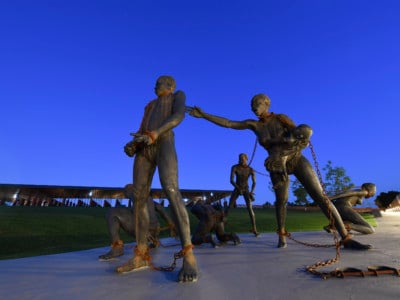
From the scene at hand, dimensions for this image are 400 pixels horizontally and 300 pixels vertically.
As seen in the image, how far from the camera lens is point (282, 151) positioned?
4828 millimetres

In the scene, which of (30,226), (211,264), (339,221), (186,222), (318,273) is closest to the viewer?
(318,273)

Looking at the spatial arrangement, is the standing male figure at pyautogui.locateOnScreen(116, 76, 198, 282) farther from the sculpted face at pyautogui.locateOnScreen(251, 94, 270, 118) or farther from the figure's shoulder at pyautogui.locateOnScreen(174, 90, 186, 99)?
the sculpted face at pyautogui.locateOnScreen(251, 94, 270, 118)

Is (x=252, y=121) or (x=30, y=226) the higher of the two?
(x=252, y=121)

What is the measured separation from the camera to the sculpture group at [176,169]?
3400 mm

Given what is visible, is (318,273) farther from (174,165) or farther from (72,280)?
(72,280)

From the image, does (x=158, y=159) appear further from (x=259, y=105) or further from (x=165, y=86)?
(x=259, y=105)

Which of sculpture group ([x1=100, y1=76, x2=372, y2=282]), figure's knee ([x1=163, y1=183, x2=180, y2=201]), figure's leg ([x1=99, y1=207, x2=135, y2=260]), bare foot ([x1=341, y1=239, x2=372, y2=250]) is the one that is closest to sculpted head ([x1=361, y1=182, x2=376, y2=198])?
sculpture group ([x1=100, y1=76, x2=372, y2=282])

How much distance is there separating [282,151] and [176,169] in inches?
81.8

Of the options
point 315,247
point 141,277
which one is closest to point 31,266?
point 141,277

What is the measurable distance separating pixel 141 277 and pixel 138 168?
1344 millimetres

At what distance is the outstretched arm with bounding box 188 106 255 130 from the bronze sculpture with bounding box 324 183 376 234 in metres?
3.33

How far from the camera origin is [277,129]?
5.07 meters

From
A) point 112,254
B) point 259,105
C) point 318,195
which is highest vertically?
point 259,105

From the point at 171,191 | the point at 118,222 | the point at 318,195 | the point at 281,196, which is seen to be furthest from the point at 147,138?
the point at 318,195
